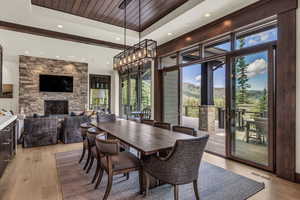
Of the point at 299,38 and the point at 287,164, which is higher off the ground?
the point at 299,38

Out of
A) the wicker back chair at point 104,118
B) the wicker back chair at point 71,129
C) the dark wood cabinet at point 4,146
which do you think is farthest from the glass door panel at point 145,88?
the dark wood cabinet at point 4,146

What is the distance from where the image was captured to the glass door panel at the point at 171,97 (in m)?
5.34

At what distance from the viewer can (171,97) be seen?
556 centimetres

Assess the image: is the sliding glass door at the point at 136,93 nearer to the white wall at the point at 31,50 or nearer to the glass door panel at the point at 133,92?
the glass door panel at the point at 133,92

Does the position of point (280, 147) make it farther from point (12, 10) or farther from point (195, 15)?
point (12, 10)

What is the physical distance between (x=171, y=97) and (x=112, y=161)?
366 centimetres

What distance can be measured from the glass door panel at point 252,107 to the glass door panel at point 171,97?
1928 millimetres

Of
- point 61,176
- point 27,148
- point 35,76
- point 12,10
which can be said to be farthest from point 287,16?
point 35,76

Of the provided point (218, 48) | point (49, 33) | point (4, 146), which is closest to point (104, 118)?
point (4, 146)

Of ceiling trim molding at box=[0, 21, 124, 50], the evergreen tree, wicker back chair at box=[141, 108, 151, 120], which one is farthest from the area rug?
wicker back chair at box=[141, 108, 151, 120]

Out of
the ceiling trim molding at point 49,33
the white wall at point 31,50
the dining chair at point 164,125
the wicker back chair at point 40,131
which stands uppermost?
the white wall at point 31,50

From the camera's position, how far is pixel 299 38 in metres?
2.58

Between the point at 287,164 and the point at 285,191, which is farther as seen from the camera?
the point at 287,164

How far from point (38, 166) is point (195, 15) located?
14.9 feet
